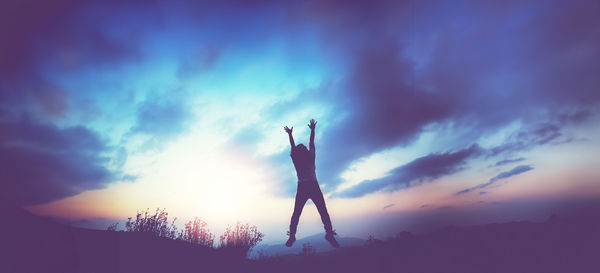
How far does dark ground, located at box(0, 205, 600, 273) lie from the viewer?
4.64 meters

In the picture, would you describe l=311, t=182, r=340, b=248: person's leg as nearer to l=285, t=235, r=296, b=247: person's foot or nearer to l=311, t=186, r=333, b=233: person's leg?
l=311, t=186, r=333, b=233: person's leg

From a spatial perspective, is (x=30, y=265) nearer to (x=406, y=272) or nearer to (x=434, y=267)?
(x=406, y=272)

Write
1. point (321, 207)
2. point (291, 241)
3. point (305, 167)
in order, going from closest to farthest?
point (291, 241) → point (321, 207) → point (305, 167)

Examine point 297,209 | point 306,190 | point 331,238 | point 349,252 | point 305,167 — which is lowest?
point 349,252

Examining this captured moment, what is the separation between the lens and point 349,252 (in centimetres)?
720

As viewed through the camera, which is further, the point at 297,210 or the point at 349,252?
the point at 349,252

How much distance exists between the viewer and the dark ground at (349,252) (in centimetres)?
464

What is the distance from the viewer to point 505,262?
4863 millimetres

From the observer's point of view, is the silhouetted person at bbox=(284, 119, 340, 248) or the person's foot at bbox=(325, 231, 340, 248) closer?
the person's foot at bbox=(325, 231, 340, 248)

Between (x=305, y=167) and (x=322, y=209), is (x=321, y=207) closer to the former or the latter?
(x=322, y=209)

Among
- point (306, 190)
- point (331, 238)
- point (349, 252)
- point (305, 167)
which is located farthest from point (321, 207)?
point (349, 252)

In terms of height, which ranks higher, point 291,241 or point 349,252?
point 291,241

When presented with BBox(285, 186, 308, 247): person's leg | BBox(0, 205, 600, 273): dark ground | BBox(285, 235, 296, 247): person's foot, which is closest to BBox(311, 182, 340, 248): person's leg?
BBox(285, 186, 308, 247): person's leg

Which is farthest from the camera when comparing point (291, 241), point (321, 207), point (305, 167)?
point (305, 167)
